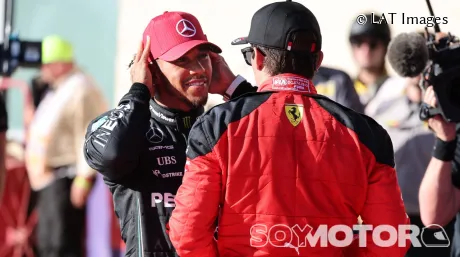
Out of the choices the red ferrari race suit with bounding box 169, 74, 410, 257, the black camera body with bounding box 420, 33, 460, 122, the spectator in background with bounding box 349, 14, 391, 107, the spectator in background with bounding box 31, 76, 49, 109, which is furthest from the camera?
the spectator in background with bounding box 31, 76, 49, 109

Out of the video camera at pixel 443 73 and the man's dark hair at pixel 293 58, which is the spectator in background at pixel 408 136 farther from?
the man's dark hair at pixel 293 58

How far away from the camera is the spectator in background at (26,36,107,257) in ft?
26.0

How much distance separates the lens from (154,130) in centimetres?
381

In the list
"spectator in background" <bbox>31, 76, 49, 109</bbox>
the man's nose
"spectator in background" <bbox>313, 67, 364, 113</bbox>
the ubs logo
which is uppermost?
the man's nose

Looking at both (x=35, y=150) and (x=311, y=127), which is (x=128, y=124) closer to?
(x=311, y=127)

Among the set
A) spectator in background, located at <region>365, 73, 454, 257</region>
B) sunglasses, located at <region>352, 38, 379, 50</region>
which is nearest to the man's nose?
spectator in background, located at <region>365, 73, 454, 257</region>

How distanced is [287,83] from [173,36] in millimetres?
842

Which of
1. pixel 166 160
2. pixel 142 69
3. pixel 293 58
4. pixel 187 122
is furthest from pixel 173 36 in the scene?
pixel 293 58

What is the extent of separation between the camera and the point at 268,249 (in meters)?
3.07

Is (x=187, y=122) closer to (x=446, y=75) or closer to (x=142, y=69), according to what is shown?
(x=142, y=69)

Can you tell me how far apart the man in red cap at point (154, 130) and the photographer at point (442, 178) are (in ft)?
4.72

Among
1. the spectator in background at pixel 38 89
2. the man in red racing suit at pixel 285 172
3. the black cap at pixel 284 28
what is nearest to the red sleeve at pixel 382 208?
the man in red racing suit at pixel 285 172

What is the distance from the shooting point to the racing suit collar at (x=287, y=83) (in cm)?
314

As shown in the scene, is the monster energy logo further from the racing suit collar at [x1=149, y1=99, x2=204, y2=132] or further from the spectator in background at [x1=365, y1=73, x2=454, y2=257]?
the spectator in background at [x1=365, y1=73, x2=454, y2=257]
